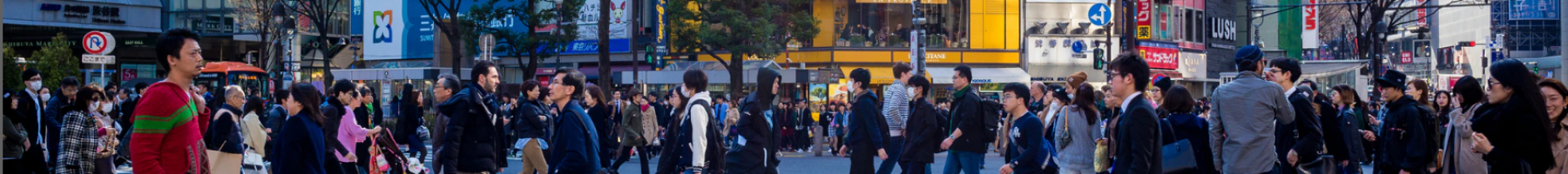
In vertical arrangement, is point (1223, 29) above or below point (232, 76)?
above

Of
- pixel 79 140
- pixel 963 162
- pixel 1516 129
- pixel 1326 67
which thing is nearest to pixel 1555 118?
pixel 1516 129

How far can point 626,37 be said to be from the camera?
40.5m

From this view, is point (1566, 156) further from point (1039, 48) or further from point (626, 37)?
point (626, 37)

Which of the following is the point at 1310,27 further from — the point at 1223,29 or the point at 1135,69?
the point at 1135,69

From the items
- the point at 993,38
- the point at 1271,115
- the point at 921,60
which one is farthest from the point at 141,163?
the point at 993,38

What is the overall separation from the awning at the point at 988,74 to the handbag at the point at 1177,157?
93.1ft

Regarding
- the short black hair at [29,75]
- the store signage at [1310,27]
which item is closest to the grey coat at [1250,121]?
the short black hair at [29,75]

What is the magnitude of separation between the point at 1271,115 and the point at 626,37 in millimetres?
35014

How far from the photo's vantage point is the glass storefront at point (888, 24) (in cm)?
3572

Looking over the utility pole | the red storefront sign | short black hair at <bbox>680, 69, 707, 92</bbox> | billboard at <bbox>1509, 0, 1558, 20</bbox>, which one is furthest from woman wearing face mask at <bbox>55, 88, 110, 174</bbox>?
billboard at <bbox>1509, 0, 1558, 20</bbox>

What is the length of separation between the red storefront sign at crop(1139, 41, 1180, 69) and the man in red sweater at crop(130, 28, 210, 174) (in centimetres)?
3519

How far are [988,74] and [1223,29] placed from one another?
1082 centimetres

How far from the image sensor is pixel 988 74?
116ft

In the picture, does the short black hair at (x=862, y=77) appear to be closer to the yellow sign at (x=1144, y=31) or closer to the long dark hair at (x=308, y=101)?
the long dark hair at (x=308, y=101)
